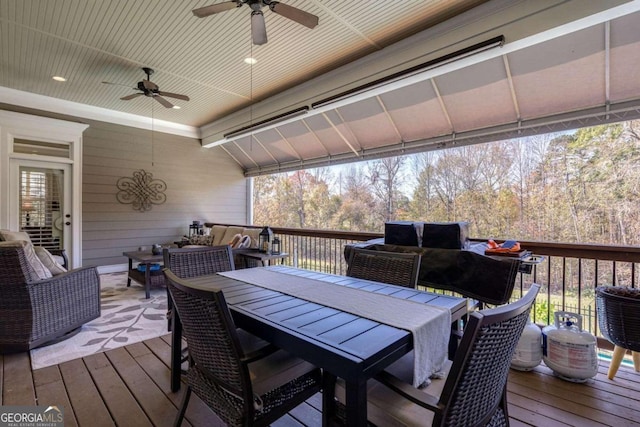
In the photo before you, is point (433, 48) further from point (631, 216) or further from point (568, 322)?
point (631, 216)

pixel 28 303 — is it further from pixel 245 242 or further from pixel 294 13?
pixel 294 13

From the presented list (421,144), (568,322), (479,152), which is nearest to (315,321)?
(568,322)

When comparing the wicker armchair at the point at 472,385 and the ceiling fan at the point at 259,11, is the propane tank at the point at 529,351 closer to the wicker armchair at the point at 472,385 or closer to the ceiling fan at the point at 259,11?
the wicker armchair at the point at 472,385

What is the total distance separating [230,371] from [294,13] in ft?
9.14

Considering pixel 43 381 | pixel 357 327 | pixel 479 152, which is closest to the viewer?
pixel 357 327

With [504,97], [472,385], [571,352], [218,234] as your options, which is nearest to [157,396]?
[472,385]

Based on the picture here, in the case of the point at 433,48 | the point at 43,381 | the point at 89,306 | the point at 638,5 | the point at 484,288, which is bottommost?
the point at 43,381

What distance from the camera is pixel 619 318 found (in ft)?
6.66

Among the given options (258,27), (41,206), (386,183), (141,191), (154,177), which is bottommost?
(41,206)

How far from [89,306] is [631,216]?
27.3 ft

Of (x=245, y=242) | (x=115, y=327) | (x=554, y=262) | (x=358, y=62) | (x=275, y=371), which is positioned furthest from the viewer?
(x=554, y=262)

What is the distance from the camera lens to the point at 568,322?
2266 millimetres

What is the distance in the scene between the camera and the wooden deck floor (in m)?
1.75

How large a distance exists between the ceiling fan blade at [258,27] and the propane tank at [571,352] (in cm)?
353
